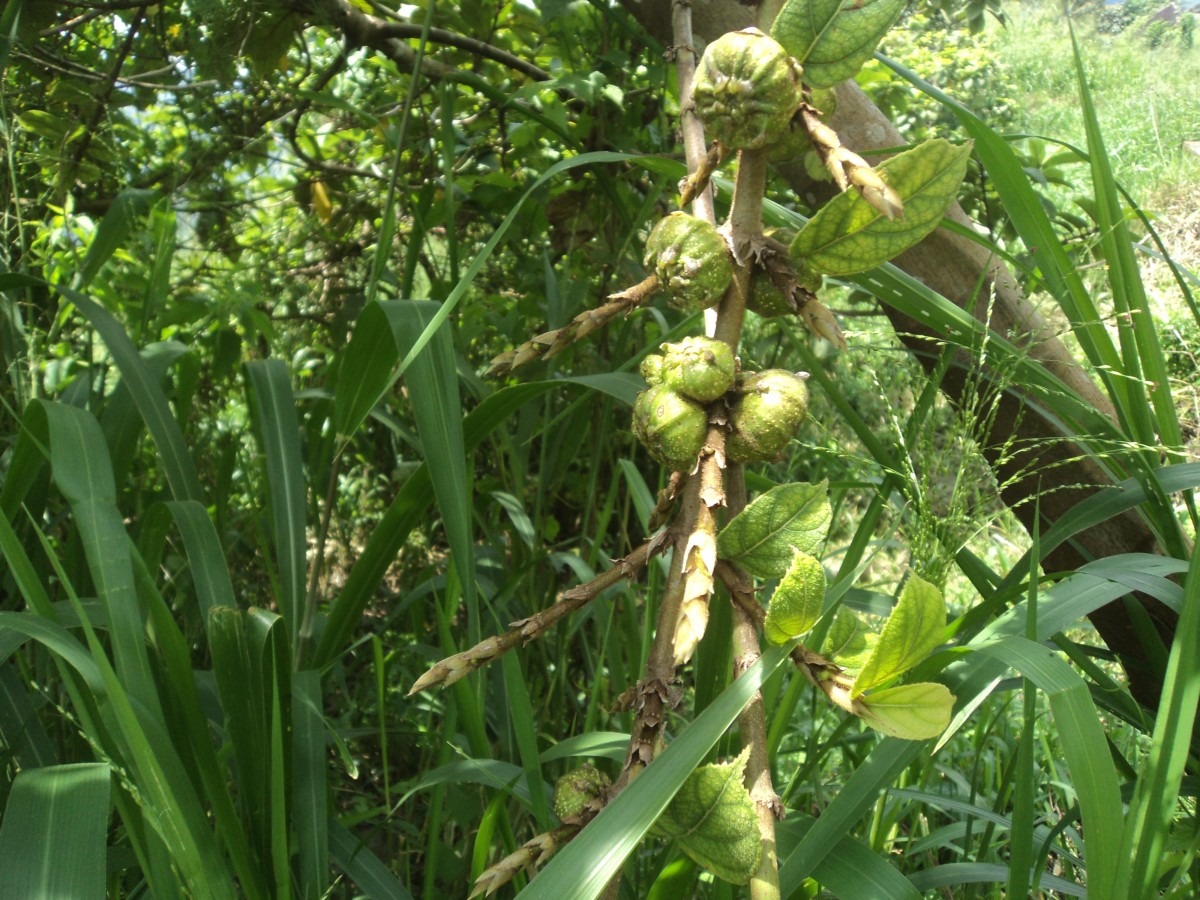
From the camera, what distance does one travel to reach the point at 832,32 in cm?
49

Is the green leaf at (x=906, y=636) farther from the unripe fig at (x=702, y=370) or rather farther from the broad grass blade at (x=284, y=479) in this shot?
the broad grass blade at (x=284, y=479)

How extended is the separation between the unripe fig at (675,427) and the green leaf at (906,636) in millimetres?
118

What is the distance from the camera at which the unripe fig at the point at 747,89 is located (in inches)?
18.8

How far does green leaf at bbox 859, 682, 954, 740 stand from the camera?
44 centimetres

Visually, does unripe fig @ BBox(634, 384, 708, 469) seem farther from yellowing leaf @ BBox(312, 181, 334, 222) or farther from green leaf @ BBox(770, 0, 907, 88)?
yellowing leaf @ BBox(312, 181, 334, 222)

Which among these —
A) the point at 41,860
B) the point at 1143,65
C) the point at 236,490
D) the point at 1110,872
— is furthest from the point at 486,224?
the point at 1143,65

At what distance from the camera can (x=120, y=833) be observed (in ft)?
3.29

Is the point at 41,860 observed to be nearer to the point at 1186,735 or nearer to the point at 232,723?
the point at 232,723

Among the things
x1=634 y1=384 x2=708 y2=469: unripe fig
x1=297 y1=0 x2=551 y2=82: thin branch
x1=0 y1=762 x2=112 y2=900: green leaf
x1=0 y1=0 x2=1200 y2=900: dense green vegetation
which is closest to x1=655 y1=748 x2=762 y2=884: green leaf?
x1=0 y1=0 x2=1200 y2=900: dense green vegetation

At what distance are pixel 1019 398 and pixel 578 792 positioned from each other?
0.62 meters

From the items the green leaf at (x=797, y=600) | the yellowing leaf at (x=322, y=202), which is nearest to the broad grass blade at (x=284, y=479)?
the green leaf at (x=797, y=600)

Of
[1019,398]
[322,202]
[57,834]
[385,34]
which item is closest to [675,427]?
[57,834]

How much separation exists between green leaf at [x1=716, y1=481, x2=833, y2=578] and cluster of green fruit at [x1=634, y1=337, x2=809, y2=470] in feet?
0.08

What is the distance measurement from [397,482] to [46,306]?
0.65 metres
